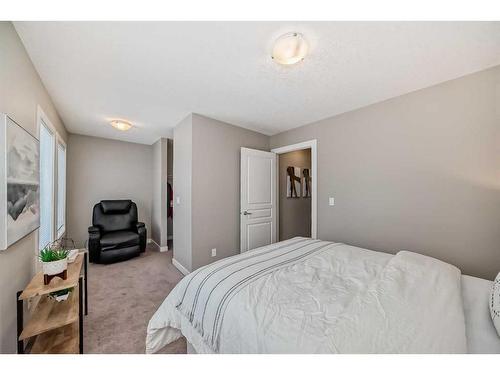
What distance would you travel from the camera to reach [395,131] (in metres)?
2.16

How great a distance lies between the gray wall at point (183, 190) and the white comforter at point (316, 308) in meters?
1.45

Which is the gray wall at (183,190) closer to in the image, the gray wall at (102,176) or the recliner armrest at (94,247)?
the recliner armrest at (94,247)

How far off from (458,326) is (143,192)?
502 cm

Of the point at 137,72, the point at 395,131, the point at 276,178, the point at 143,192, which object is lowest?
the point at 143,192

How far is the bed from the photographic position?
2.51 ft

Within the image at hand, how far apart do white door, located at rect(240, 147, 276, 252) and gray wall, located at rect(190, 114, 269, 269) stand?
0.10 meters

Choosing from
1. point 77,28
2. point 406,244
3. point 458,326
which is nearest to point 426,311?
point 458,326

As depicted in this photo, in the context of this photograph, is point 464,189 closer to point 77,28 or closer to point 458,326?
point 458,326

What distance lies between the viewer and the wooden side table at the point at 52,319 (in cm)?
123

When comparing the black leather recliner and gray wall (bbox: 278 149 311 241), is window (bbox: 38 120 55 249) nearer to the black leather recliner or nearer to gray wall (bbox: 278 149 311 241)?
the black leather recliner

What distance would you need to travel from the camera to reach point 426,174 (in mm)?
1962

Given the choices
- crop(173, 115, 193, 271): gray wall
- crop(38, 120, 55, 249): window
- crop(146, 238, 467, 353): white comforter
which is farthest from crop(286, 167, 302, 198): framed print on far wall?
crop(38, 120, 55, 249): window

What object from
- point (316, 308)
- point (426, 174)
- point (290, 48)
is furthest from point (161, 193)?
point (426, 174)

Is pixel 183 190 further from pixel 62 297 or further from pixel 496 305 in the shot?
pixel 496 305
